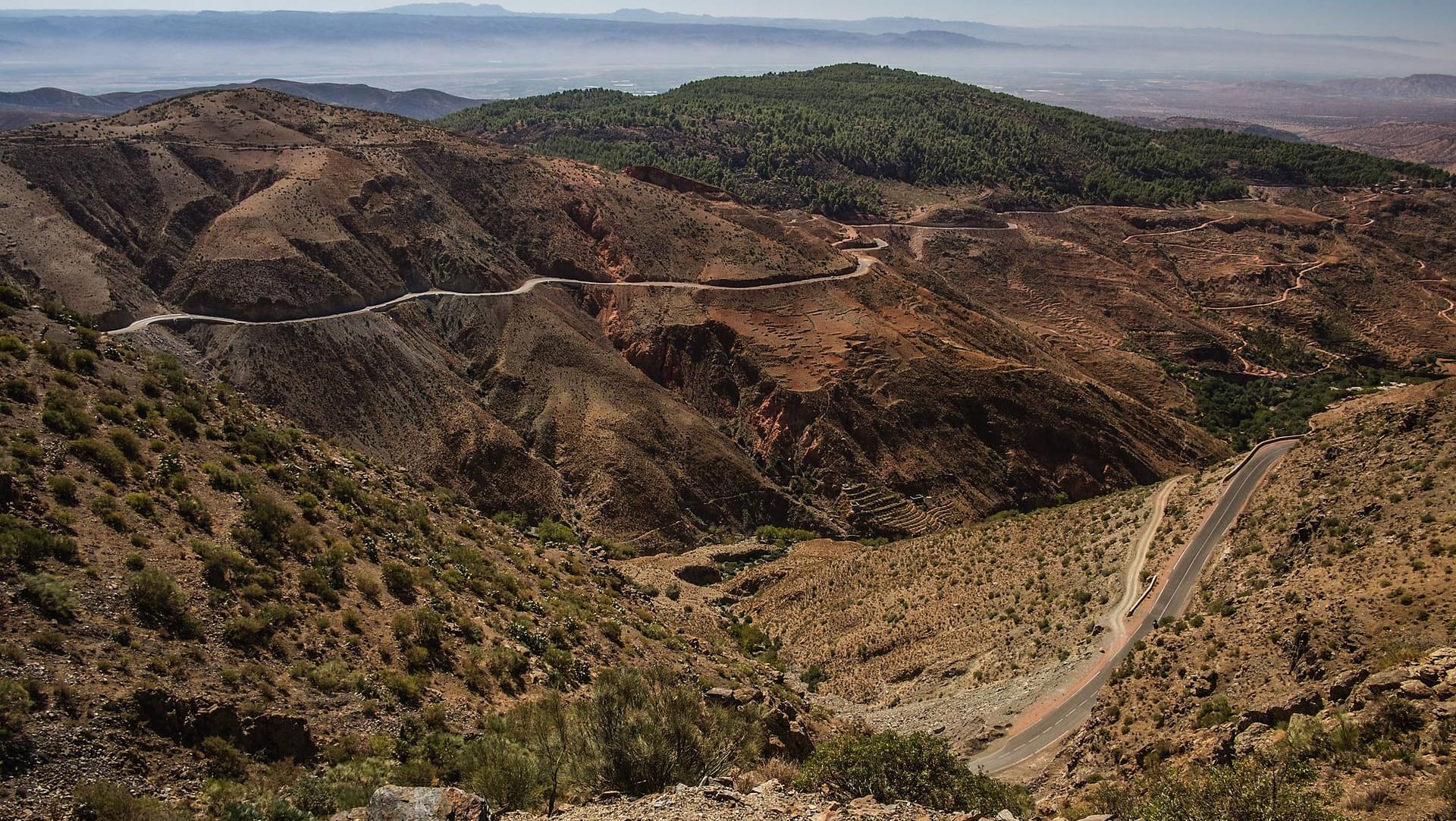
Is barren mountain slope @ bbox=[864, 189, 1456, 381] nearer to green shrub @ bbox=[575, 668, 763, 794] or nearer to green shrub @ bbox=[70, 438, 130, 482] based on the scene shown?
green shrub @ bbox=[575, 668, 763, 794]

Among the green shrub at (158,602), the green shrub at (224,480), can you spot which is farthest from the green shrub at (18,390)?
the green shrub at (158,602)

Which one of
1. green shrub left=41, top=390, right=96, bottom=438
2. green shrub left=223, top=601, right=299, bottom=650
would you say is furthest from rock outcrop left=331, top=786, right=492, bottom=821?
green shrub left=41, top=390, right=96, bottom=438


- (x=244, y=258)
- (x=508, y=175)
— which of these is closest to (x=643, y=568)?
(x=244, y=258)

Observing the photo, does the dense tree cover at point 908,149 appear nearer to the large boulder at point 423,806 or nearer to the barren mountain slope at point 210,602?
the barren mountain slope at point 210,602

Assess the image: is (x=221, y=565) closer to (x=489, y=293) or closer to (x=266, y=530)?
(x=266, y=530)

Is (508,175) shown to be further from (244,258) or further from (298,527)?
(298,527)

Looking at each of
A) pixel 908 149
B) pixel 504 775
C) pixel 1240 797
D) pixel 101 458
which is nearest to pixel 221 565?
pixel 101 458
